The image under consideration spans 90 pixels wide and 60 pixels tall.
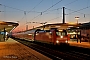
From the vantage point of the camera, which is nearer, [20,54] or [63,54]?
[20,54]

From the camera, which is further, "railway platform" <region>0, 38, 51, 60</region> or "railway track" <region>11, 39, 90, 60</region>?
"railway track" <region>11, 39, 90, 60</region>

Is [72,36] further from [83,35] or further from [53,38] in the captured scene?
[53,38]

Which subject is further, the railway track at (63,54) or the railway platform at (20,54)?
the railway track at (63,54)

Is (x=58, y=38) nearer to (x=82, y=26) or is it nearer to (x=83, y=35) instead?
(x=82, y=26)

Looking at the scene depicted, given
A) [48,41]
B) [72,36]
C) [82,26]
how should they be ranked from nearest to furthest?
1. [48,41]
2. [82,26]
3. [72,36]

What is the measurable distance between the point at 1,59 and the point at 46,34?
17.4m

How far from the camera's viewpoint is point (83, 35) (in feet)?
136

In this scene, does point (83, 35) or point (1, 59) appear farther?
point (83, 35)

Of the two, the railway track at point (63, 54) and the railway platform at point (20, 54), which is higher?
the railway platform at point (20, 54)

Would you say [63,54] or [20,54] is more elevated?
[20,54]

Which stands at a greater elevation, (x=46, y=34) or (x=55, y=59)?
(x=46, y=34)

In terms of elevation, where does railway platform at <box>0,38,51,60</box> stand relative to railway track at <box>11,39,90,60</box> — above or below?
above

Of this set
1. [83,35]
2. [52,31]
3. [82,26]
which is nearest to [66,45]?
[52,31]

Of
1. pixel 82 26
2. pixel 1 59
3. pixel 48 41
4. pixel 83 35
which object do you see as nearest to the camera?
pixel 1 59
